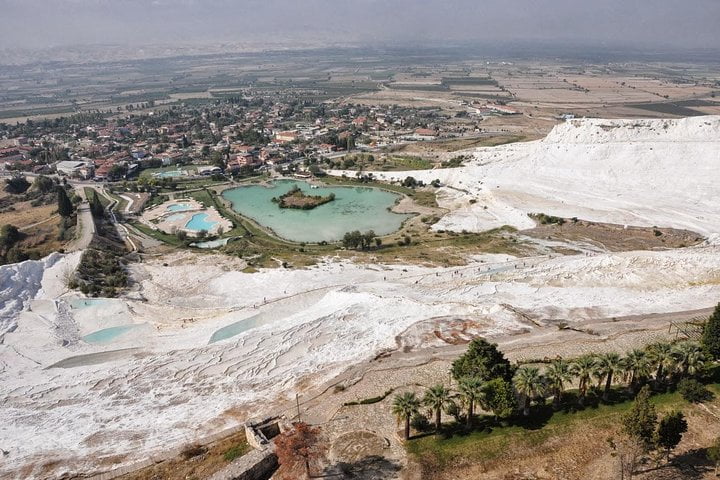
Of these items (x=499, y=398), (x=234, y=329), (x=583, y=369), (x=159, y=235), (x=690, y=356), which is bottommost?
(x=159, y=235)

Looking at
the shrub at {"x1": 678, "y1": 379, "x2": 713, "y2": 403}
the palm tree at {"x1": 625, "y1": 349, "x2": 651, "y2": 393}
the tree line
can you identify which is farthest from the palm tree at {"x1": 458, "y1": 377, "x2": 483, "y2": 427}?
the shrub at {"x1": 678, "y1": 379, "x2": 713, "y2": 403}

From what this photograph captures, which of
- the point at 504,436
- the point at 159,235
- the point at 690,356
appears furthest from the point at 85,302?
the point at 690,356

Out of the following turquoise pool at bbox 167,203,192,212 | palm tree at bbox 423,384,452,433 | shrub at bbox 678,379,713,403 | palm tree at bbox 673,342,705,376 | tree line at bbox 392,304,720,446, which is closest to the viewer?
palm tree at bbox 423,384,452,433

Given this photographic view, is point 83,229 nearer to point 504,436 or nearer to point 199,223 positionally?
point 199,223

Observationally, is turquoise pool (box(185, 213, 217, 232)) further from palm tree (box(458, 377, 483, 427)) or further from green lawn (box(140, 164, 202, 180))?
palm tree (box(458, 377, 483, 427))

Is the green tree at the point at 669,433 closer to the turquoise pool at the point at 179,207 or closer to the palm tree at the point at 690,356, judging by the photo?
the palm tree at the point at 690,356

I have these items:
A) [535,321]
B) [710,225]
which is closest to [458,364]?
[535,321]

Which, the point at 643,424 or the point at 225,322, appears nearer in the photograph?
the point at 643,424
